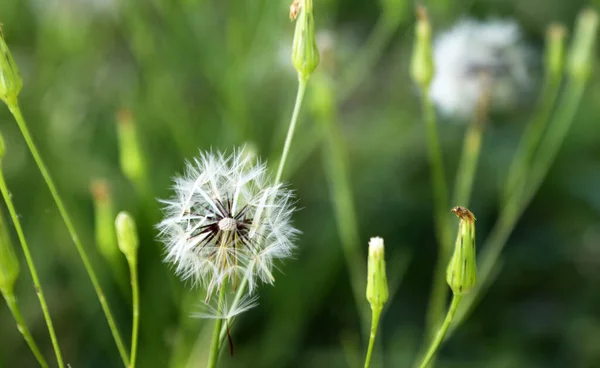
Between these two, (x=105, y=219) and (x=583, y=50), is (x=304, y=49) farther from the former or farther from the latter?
(x=583, y=50)

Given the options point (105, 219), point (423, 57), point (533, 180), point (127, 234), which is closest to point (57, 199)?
point (127, 234)

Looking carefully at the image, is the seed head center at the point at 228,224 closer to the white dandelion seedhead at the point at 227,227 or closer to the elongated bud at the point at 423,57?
the white dandelion seedhead at the point at 227,227

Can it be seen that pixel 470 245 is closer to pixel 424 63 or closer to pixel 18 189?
pixel 424 63

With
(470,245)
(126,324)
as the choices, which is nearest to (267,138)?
(126,324)

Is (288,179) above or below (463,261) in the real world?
above

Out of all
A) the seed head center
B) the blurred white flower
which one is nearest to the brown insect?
the seed head center

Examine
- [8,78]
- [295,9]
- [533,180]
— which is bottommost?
[8,78]

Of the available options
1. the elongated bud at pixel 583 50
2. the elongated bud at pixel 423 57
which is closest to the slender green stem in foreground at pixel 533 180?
the elongated bud at pixel 583 50
